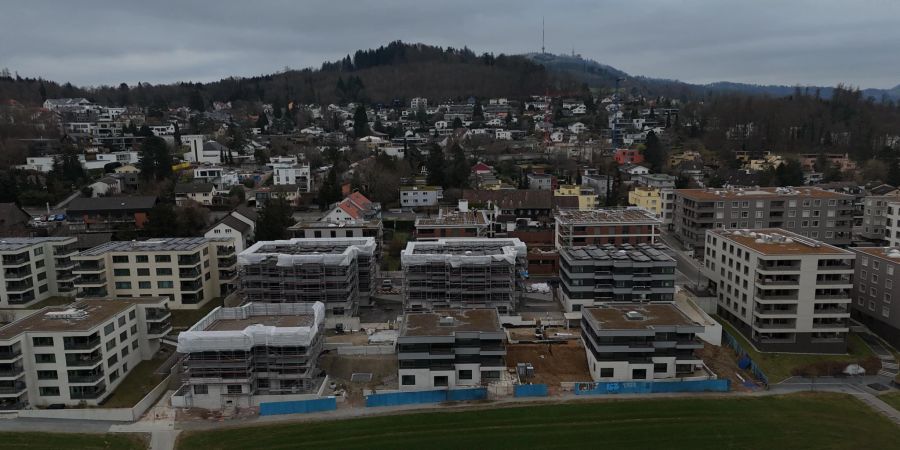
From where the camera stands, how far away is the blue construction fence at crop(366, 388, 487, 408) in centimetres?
3006

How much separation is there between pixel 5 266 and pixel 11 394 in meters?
16.4

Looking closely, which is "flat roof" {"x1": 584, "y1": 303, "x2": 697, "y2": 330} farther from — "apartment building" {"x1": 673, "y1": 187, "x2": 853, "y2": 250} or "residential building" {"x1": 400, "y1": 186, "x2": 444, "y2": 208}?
"residential building" {"x1": 400, "y1": 186, "x2": 444, "y2": 208}

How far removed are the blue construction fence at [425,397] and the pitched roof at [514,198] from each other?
33.3 metres

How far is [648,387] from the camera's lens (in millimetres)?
31203

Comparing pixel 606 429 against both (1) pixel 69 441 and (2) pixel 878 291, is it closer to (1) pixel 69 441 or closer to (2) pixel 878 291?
(2) pixel 878 291

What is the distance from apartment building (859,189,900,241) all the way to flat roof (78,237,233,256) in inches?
2391

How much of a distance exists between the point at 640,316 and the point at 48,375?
32529 millimetres

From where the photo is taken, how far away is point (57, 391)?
100 ft

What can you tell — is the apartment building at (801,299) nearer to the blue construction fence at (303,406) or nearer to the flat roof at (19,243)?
the blue construction fence at (303,406)

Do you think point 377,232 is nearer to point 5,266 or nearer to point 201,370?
point 201,370

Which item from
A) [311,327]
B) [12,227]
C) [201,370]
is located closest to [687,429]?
[311,327]

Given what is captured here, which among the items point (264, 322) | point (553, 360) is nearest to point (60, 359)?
point (264, 322)

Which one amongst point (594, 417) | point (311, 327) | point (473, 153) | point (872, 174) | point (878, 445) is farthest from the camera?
point (473, 153)

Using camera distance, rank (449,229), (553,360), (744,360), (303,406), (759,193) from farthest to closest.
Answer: (759,193) < (449,229) < (553,360) < (744,360) < (303,406)
